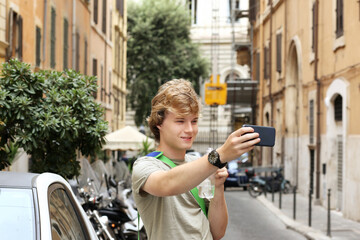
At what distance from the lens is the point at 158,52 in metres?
39.0

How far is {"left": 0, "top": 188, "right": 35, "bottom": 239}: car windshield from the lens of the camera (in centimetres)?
306

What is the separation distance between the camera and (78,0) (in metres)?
21.7

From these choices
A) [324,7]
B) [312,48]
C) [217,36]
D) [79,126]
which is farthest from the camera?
[217,36]

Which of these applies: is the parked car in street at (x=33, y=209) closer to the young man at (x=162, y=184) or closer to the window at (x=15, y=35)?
the young man at (x=162, y=184)

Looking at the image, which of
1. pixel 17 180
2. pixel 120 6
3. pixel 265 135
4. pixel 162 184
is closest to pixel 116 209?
pixel 17 180

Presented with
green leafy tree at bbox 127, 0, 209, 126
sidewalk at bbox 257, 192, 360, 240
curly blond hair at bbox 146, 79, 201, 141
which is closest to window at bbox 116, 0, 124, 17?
green leafy tree at bbox 127, 0, 209, 126

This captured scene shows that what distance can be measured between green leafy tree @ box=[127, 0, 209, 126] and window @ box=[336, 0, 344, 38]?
21.7 m

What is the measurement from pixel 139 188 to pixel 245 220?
43.2ft

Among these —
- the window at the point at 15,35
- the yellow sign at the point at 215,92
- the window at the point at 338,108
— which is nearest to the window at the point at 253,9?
the yellow sign at the point at 215,92

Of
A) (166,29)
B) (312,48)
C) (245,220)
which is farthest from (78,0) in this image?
(166,29)

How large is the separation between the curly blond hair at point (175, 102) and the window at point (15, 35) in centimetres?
1054

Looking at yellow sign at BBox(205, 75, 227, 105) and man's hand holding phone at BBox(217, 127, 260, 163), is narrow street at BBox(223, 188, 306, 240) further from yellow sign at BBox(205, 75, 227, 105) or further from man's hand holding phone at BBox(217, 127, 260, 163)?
yellow sign at BBox(205, 75, 227, 105)

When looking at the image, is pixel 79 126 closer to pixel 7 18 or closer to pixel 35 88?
pixel 35 88

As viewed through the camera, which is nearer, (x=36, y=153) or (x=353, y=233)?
(x=36, y=153)
